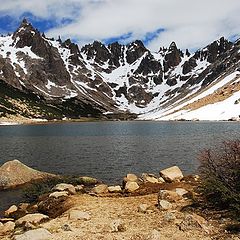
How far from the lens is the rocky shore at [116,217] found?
738 inches

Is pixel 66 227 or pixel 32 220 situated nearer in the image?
pixel 66 227

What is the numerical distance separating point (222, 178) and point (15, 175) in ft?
84.5

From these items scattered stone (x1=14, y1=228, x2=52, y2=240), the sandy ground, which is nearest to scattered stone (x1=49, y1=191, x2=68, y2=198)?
the sandy ground

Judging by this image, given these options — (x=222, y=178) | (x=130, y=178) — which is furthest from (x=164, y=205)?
(x=130, y=178)

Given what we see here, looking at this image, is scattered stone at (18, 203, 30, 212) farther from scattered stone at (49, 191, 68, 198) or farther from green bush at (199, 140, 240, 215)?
green bush at (199, 140, 240, 215)

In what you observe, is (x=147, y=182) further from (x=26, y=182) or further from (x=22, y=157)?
(x=22, y=157)

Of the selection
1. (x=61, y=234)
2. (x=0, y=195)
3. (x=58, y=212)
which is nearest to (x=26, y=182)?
(x=0, y=195)

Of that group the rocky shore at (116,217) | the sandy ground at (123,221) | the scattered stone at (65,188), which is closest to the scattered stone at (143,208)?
the rocky shore at (116,217)

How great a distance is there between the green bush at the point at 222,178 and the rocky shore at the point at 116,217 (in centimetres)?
100

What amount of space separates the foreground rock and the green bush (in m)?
23.3

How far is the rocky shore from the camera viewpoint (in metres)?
18.8

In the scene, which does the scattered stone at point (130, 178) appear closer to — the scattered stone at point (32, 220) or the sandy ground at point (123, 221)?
the sandy ground at point (123, 221)

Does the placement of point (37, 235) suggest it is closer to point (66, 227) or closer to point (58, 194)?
point (66, 227)

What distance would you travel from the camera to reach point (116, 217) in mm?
22719
